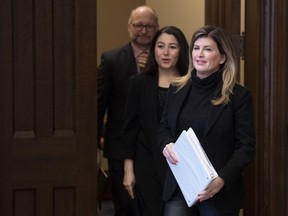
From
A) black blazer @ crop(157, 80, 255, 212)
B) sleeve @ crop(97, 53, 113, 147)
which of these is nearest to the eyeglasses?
sleeve @ crop(97, 53, 113, 147)

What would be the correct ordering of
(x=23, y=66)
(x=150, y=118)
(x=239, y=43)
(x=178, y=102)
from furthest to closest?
(x=239, y=43), (x=150, y=118), (x=23, y=66), (x=178, y=102)

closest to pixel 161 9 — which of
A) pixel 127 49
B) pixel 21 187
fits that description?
pixel 127 49

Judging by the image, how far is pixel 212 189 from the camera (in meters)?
2.20

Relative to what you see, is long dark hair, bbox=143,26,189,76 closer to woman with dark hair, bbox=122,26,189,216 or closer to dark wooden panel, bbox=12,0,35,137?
woman with dark hair, bbox=122,26,189,216

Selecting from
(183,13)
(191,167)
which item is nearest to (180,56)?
(191,167)

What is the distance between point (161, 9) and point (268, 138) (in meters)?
2.27

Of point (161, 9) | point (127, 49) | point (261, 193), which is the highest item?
point (161, 9)

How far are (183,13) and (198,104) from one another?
2095mm

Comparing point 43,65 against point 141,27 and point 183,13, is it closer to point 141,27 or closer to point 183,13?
point 141,27

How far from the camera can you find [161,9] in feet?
16.1

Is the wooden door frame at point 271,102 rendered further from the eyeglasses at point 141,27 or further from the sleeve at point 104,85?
the sleeve at point 104,85

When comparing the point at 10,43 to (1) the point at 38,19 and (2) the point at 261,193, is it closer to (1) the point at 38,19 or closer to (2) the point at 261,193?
(1) the point at 38,19

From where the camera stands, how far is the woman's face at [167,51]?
292 cm

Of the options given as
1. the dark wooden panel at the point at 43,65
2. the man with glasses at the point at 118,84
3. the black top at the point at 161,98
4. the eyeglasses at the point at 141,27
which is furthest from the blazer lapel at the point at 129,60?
the dark wooden panel at the point at 43,65
